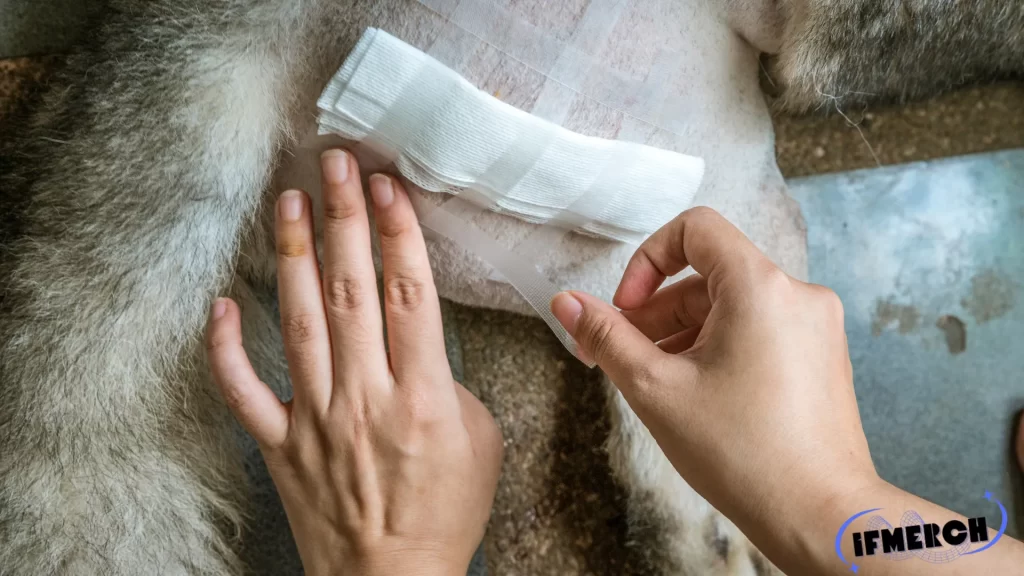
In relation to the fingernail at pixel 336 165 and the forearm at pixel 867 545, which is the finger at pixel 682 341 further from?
the fingernail at pixel 336 165

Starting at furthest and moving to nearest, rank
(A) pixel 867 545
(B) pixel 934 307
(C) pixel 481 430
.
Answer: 1. (B) pixel 934 307
2. (C) pixel 481 430
3. (A) pixel 867 545

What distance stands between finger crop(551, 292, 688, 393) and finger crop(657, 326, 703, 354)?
0.09m

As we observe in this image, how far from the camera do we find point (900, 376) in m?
1.00

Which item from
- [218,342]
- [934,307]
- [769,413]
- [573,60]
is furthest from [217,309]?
[934,307]

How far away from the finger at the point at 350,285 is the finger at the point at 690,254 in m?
0.29

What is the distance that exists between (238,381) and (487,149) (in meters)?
0.40

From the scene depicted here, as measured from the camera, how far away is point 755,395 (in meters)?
0.52

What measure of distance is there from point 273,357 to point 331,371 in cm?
17

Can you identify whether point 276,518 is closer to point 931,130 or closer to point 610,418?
point 610,418

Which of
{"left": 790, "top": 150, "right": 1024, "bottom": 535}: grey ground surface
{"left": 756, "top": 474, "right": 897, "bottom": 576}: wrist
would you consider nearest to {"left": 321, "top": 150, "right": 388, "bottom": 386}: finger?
{"left": 756, "top": 474, "right": 897, "bottom": 576}: wrist

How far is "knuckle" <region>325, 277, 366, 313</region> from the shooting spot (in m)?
0.69

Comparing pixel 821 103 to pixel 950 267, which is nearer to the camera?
pixel 821 103

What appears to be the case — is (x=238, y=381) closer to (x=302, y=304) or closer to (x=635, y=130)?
(x=302, y=304)

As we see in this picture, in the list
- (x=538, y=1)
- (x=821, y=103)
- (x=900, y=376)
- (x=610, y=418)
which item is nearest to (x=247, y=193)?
(x=538, y=1)
